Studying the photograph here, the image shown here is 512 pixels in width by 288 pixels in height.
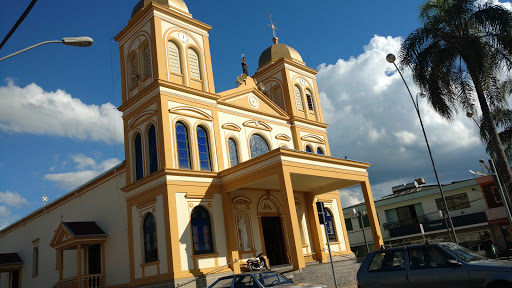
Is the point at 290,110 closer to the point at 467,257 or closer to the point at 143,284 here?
the point at 143,284

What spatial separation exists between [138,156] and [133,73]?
4686 millimetres

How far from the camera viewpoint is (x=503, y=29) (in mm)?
16625

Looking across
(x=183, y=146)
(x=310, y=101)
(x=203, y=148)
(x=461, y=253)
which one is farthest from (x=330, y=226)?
(x=461, y=253)

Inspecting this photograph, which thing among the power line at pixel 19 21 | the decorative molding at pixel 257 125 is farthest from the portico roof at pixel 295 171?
the power line at pixel 19 21

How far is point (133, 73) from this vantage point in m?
21.9

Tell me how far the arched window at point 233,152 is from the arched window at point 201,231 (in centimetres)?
345

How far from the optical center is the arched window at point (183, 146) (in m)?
19.0

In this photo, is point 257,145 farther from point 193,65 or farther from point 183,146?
point 193,65

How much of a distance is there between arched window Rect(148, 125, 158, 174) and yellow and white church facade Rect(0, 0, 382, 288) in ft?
0.16

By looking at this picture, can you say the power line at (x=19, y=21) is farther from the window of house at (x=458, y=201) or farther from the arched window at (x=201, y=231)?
the window of house at (x=458, y=201)

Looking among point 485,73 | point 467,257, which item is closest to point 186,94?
point 485,73

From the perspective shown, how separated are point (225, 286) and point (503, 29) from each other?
592 inches

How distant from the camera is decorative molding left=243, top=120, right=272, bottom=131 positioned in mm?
22602

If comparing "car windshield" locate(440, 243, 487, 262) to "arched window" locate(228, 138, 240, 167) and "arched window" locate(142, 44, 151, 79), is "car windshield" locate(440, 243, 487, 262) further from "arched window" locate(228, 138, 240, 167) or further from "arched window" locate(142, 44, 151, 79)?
"arched window" locate(142, 44, 151, 79)
